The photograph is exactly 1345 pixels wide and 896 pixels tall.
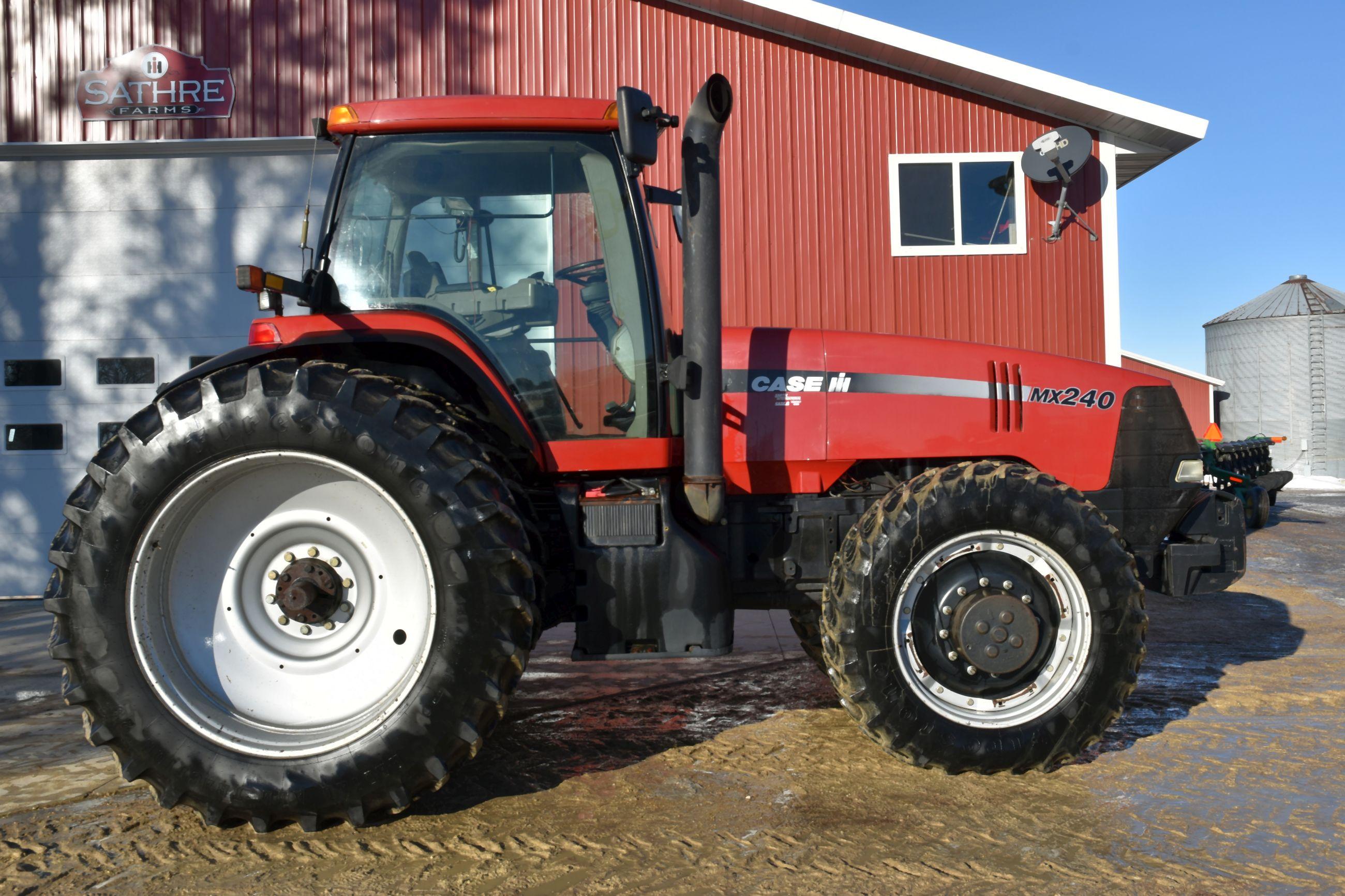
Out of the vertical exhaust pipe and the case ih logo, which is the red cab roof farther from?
the case ih logo

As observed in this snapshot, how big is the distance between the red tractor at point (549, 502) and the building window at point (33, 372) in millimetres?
5838

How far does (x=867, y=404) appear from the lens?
3.41 meters

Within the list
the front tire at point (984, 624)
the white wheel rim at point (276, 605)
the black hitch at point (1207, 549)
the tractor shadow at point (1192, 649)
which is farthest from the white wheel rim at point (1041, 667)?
the white wheel rim at point (276, 605)

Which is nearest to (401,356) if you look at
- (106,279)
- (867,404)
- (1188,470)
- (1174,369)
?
(867,404)

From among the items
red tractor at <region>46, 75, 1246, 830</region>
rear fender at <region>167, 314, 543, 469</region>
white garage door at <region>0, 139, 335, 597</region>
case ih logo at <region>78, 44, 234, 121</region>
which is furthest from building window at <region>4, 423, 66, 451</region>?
red tractor at <region>46, 75, 1246, 830</region>

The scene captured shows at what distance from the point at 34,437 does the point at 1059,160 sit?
8803mm

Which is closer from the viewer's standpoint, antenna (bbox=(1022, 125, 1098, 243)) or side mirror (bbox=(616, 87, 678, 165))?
side mirror (bbox=(616, 87, 678, 165))

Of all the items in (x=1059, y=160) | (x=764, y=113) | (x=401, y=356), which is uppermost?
(x=764, y=113)

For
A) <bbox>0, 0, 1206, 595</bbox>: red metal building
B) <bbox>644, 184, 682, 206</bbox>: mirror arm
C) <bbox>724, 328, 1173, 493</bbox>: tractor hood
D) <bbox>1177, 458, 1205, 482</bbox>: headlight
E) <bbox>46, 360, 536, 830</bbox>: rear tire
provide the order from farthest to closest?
1. <bbox>0, 0, 1206, 595</bbox>: red metal building
2. <bbox>1177, 458, 1205, 482</bbox>: headlight
3. <bbox>724, 328, 1173, 493</bbox>: tractor hood
4. <bbox>644, 184, 682, 206</bbox>: mirror arm
5. <bbox>46, 360, 536, 830</bbox>: rear tire

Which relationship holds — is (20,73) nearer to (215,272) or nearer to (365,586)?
(215,272)

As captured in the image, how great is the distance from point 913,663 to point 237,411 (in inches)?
87.4

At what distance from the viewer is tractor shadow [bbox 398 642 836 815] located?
3049 mm

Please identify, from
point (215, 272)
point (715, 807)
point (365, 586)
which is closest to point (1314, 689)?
point (715, 807)

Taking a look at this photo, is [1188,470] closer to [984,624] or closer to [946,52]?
[984,624]
